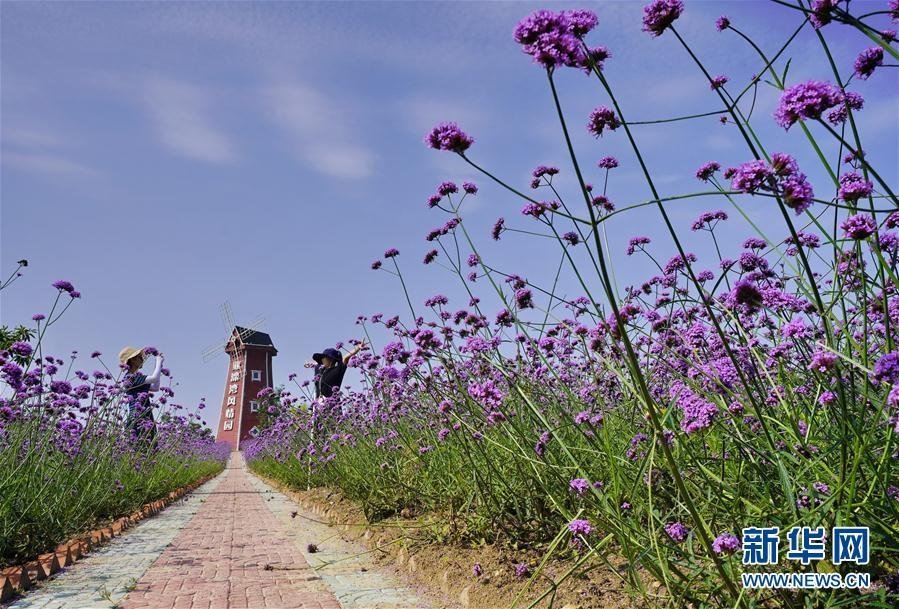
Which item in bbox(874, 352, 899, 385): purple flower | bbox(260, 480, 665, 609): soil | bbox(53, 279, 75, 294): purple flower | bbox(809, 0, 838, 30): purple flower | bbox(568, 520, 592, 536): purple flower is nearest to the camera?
bbox(874, 352, 899, 385): purple flower

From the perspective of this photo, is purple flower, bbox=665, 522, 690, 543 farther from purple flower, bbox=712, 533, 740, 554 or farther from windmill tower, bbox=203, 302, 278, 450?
windmill tower, bbox=203, 302, 278, 450

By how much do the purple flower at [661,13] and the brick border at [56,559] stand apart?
4.14 m

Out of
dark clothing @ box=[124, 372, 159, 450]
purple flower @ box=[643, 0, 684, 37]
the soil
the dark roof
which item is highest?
the dark roof

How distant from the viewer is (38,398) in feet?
19.5

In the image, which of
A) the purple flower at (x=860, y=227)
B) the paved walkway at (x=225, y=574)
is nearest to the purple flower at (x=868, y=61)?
the purple flower at (x=860, y=227)

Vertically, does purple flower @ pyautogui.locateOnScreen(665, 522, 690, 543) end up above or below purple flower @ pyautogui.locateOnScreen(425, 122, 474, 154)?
below

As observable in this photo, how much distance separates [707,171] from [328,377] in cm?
766

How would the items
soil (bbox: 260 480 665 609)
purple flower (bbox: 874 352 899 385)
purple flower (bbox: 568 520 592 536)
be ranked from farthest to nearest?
soil (bbox: 260 480 665 609) < purple flower (bbox: 568 520 592 536) < purple flower (bbox: 874 352 899 385)

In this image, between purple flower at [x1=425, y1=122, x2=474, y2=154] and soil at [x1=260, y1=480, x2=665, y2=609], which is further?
soil at [x1=260, y1=480, x2=665, y2=609]

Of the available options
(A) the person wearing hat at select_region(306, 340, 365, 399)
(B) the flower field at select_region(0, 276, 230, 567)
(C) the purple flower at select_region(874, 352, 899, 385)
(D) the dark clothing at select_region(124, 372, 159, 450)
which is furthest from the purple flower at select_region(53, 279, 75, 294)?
(C) the purple flower at select_region(874, 352, 899, 385)

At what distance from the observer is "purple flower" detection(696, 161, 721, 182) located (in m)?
3.11

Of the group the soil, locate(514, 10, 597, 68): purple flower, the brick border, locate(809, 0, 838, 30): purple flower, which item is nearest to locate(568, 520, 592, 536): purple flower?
the soil

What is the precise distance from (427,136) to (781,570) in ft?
6.33

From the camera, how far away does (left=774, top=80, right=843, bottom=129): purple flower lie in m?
1.80
